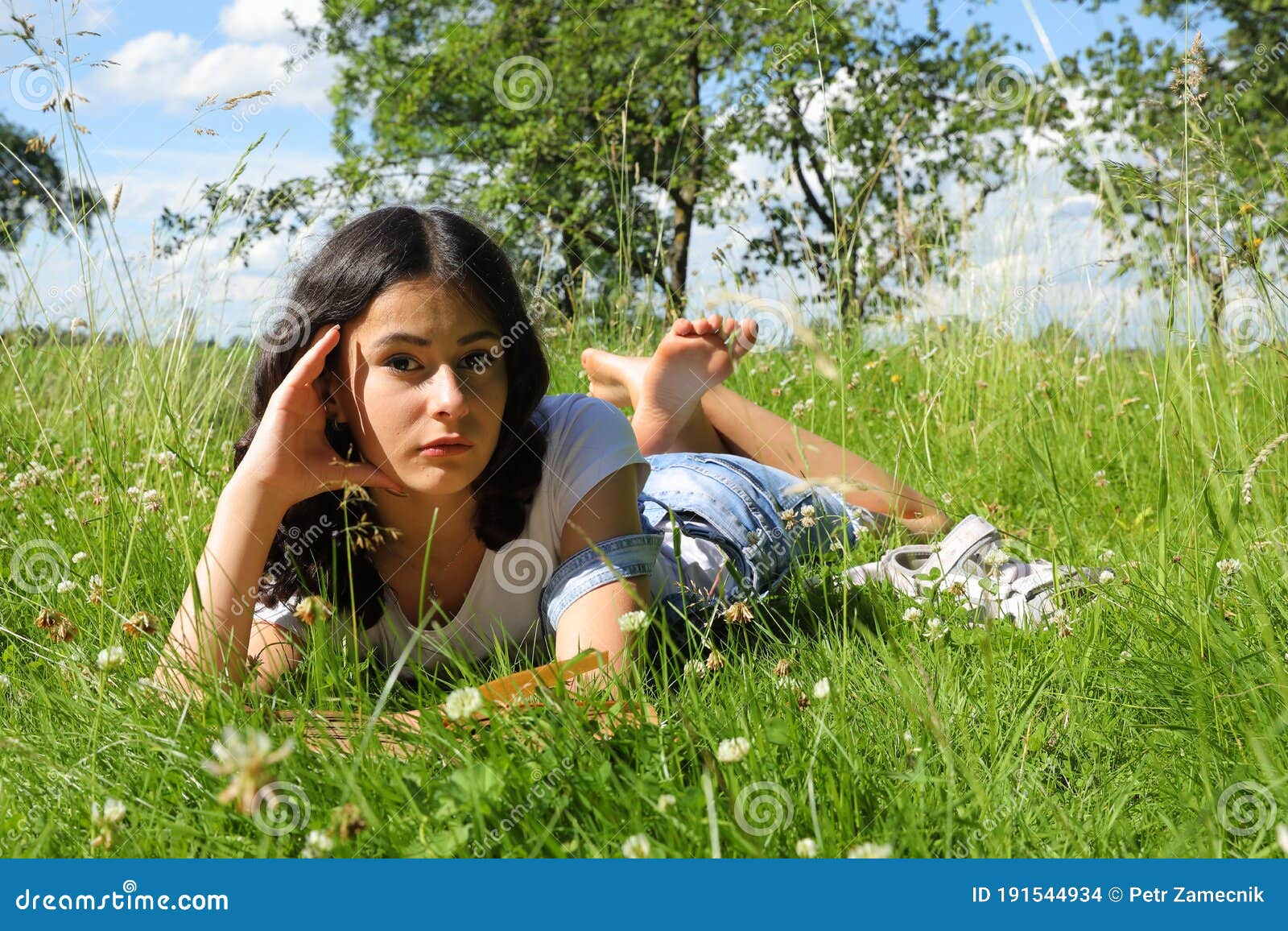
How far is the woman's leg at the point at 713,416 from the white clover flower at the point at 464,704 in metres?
1.49

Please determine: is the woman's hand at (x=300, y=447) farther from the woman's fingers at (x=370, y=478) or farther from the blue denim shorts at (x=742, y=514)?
the blue denim shorts at (x=742, y=514)

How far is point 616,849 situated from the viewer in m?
1.24

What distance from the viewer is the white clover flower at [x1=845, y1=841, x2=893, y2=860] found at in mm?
1115

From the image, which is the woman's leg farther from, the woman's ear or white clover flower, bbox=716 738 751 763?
white clover flower, bbox=716 738 751 763

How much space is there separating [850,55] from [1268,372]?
14278mm

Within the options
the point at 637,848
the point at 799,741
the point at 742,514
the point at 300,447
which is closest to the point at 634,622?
the point at 799,741

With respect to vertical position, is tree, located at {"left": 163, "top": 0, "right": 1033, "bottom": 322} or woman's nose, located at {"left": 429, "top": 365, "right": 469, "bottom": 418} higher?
tree, located at {"left": 163, "top": 0, "right": 1033, "bottom": 322}

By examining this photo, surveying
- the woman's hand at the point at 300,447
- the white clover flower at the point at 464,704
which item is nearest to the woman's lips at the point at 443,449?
the woman's hand at the point at 300,447

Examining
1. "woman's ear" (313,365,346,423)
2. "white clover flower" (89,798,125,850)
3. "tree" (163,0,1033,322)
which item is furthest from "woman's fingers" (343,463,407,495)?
"tree" (163,0,1033,322)

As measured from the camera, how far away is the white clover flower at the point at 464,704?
1301mm

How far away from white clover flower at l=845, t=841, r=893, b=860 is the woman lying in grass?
0.73 meters

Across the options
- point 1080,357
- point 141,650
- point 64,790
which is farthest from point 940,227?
point 64,790

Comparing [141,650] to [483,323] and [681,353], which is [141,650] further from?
[681,353]

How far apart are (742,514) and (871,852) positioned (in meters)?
1.74
